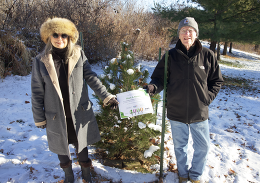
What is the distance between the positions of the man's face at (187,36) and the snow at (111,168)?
1160mm

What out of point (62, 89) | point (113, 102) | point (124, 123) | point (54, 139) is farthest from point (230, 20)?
point (54, 139)

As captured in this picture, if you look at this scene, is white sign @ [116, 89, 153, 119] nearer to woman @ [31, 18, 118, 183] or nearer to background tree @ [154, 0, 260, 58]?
woman @ [31, 18, 118, 183]

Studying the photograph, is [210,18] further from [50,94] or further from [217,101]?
[50,94]

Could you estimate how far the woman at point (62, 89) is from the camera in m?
1.71

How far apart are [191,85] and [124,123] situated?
1.05 m

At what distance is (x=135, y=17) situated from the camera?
1095cm

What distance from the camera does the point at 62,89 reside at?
1813mm

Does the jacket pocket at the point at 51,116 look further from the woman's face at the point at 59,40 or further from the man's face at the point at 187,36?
the man's face at the point at 187,36

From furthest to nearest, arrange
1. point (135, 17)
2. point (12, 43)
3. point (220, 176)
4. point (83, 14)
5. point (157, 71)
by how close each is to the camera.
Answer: point (135, 17) < point (83, 14) < point (12, 43) < point (220, 176) < point (157, 71)

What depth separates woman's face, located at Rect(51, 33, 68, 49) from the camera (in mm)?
1729

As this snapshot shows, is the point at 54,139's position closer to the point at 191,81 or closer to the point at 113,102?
the point at 113,102

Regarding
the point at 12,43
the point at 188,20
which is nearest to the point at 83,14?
the point at 12,43

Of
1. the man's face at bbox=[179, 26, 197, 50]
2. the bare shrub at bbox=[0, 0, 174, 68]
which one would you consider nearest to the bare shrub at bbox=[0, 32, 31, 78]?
the bare shrub at bbox=[0, 0, 174, 68]

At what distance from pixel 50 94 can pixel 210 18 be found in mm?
8577
